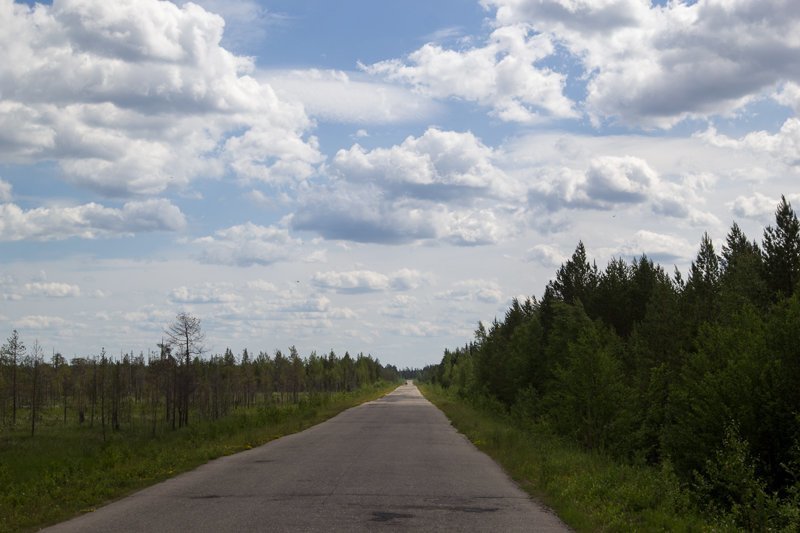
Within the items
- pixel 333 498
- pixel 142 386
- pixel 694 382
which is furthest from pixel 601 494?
pixel 142 386

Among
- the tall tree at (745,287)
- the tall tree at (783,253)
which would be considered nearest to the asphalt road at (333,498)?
the tall tree at (745,287)

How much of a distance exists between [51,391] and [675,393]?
107076 mm

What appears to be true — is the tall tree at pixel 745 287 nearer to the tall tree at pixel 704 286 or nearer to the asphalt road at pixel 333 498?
the tall tree at pixel 704 286

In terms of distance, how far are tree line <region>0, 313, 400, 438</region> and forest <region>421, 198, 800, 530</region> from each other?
28851 mm

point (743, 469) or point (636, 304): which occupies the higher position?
point (636, 304)

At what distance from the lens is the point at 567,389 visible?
33281mm

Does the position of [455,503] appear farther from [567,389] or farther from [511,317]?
[511,317]

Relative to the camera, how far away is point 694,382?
2292 cm

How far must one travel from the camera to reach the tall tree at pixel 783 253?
5572 centimetres

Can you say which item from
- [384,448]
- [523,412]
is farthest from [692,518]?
[523,412]

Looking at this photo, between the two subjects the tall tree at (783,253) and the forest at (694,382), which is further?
the tall tree at (783,253)

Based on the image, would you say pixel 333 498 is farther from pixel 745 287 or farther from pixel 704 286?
pixel 704 286

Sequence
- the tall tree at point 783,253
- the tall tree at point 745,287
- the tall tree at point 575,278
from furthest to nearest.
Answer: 1. the tall tree at point 575,278
2. the tall tree at point 783,253
3. the tall tree at point 745,287

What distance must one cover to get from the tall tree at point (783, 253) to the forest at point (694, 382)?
97 millimetres
